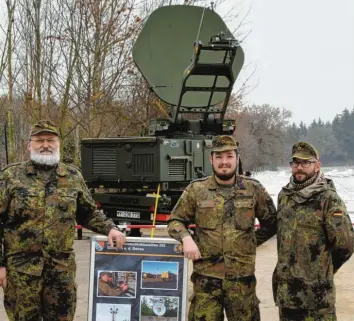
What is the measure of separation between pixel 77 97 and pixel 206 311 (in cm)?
1009

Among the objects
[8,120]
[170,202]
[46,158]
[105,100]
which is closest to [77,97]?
[105,100]

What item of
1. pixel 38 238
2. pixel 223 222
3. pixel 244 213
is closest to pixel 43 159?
pixel 38 238

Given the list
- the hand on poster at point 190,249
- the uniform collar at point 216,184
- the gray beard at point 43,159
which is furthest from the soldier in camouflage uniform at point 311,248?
the gray beard at point 43,159

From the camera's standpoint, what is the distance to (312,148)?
12.0 ft

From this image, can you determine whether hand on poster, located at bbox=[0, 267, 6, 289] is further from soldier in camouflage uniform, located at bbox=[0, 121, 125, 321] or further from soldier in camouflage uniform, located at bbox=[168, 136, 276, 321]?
soldier in camouflage uniform, located at bbox=[168, 136, 276, 321]

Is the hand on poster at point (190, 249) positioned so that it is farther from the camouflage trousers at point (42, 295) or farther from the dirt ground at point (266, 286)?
the dirt ground at point (266, 286)

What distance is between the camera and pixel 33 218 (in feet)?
11.8

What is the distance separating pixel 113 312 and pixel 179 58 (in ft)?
21.3

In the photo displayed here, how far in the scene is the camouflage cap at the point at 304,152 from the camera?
3.63m

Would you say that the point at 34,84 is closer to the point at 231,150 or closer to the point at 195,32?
the point at 195,32

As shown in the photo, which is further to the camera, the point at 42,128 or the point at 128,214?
the point at 128,214

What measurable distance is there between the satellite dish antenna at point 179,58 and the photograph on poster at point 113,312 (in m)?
5.47

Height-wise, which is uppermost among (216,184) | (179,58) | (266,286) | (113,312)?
(179,58)

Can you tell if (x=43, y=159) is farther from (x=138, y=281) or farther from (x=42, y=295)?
(x=138, y=281)
